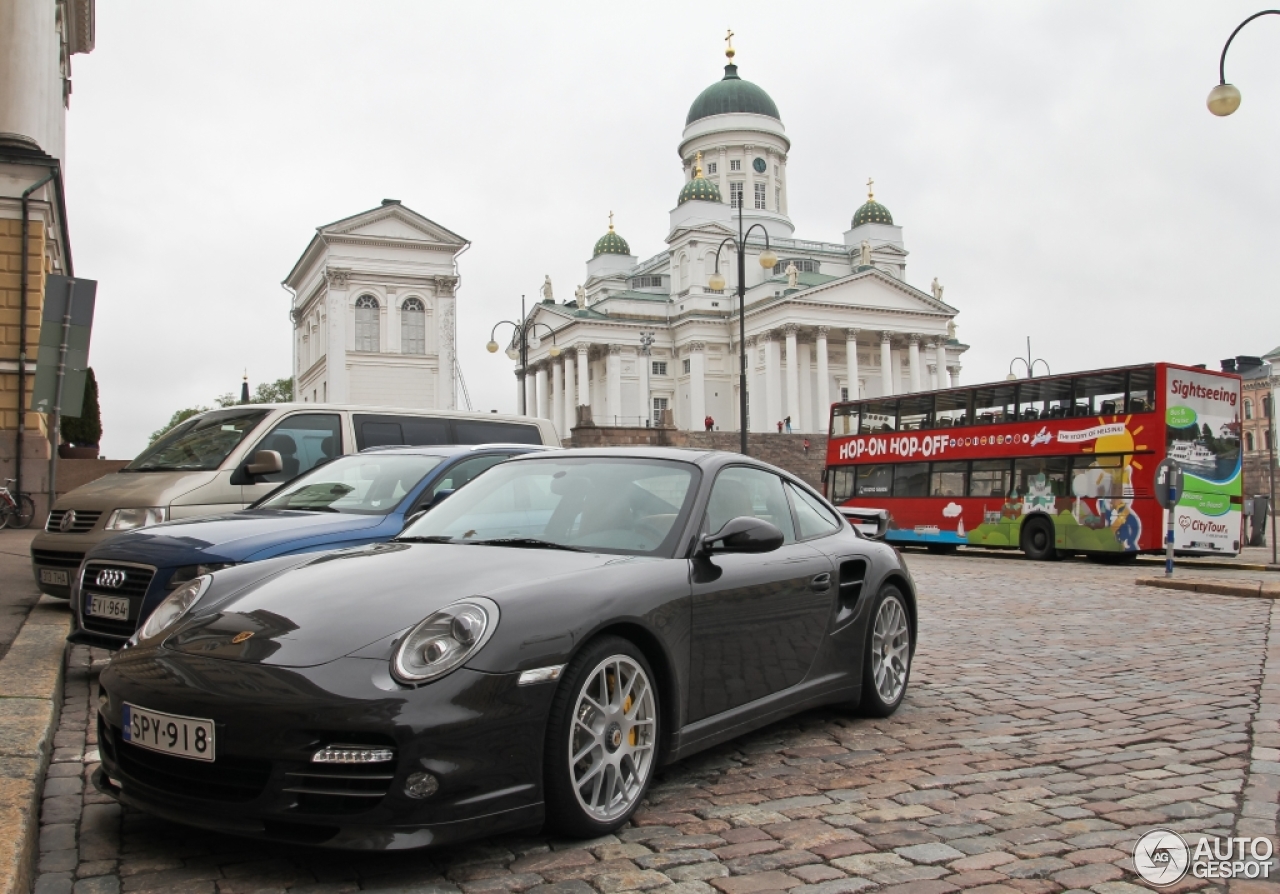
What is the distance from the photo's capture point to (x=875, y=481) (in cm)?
2659

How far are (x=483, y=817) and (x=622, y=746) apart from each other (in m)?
0.69

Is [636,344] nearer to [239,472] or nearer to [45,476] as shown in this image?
[45,476]

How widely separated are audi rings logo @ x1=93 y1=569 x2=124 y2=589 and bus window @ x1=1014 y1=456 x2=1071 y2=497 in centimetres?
1881

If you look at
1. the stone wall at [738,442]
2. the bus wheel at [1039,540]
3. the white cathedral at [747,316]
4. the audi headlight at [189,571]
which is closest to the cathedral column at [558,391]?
the white cathedral at [747,316]

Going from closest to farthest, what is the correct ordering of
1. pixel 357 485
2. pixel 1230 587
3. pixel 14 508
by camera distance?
pixel 357 485, pixel 1230 587, pixel 14 508

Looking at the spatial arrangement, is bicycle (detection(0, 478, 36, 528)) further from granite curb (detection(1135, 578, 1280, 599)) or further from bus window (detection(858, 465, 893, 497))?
bus window (detection(858, 465, 893, 497))

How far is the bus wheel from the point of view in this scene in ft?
71.5

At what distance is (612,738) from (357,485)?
4.41 meters

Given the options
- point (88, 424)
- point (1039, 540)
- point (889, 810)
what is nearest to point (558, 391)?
point (88, 424)

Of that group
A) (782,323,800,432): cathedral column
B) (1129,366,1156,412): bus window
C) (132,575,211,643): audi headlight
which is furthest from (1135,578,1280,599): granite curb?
(782,323,800,432): cathedral column

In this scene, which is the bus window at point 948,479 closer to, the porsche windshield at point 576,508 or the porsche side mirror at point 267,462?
the porsche side mirror at point 267,462

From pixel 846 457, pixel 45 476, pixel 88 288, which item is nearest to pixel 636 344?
pixel 846 457

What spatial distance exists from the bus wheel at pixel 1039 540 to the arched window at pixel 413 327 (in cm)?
4304

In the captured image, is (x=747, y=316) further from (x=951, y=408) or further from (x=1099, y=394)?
A: (x=1099, y=394)
